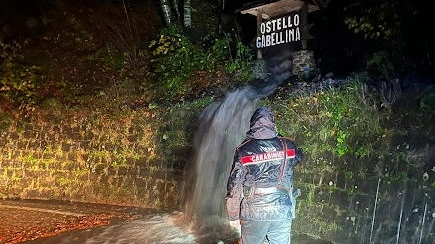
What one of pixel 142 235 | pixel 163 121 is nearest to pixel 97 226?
pixel 142 235

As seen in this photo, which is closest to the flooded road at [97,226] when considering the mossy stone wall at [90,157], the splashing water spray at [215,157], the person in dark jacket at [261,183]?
the splashing water spray at [215,157]

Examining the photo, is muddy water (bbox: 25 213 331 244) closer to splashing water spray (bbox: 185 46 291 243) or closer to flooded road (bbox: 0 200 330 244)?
flooded road (bbox: 0 200 330 244)

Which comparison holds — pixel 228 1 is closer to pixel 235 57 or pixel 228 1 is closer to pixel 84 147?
pixel 235 57

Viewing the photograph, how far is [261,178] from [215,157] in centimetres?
387

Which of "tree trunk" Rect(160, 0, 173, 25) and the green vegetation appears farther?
"tree trunk" Rect(160, 0, 173, 25)

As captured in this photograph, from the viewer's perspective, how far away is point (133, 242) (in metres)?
7.02

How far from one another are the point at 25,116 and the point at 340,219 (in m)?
9.06

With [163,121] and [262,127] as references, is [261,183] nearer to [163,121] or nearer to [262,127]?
[262,127]

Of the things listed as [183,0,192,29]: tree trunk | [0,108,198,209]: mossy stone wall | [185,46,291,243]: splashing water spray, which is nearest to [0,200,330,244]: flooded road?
[185,46,291,243]: splashing water spray

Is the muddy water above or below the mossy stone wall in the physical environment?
below

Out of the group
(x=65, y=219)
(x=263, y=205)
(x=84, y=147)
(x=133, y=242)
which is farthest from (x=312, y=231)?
(x=84, y=147)

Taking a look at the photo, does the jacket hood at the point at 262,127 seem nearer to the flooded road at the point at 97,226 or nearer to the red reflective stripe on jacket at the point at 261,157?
the red reflective stripe on jacket at the point at 261,157

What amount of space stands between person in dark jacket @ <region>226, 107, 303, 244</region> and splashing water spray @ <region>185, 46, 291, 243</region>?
8.62 feet

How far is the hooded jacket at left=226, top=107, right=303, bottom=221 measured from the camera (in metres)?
4.44
